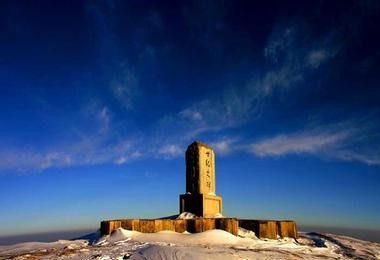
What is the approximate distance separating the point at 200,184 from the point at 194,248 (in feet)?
28.9

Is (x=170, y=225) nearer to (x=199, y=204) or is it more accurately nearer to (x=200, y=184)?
(x=199, y=204)

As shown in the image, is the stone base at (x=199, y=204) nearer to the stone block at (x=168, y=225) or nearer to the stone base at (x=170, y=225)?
the stone base at (x=170, y=225)

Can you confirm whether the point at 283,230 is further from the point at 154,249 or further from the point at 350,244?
the point at 154,249

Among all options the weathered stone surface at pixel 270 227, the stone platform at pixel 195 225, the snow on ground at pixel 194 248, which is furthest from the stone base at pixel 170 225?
the weathered stone surface at pixel 270 227

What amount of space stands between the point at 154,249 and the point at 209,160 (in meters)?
10.8

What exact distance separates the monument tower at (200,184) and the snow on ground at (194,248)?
176 inches

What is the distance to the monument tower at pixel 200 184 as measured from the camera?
18.0 metres

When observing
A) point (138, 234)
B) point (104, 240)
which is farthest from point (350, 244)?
point (104, 240)

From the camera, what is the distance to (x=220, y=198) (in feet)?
63.8

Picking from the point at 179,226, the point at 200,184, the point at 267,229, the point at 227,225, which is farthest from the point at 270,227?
the point at 200,184

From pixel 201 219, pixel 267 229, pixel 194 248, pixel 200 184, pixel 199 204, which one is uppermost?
pixel 200 184

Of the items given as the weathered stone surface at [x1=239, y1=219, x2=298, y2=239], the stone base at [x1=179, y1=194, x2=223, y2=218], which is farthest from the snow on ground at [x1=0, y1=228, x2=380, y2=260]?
the stone base at [x1=179, y1=194, x2=223, y2=218]

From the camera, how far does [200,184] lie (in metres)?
18.6

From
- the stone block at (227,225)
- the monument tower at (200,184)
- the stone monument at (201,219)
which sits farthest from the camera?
the monument tower at (200,184)
